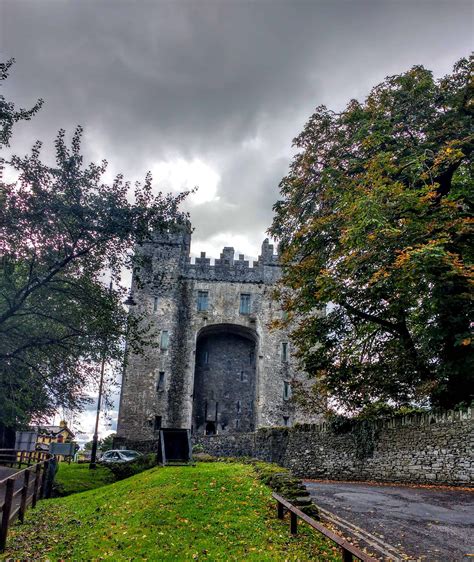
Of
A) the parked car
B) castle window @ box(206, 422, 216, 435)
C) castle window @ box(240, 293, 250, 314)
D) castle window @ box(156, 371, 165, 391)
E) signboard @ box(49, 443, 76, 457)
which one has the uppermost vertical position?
castle window @ box(240, 293, 250, 314)

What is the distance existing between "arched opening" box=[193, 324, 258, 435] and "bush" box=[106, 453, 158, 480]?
2213 centimetres

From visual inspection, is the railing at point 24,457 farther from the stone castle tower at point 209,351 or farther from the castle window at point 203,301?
the castle window at point 203,301

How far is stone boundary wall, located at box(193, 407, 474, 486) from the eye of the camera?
1251 centimetres

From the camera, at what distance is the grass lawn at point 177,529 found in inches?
278

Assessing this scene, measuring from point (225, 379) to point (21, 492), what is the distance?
34.3m

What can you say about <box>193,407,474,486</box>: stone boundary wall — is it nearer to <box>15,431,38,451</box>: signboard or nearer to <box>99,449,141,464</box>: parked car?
<box>99,449,141,464</box>: parked car

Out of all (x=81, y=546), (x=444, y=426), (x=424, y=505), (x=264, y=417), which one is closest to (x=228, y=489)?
(x=81, y=546)

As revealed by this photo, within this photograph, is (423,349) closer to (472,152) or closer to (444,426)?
(444,426)

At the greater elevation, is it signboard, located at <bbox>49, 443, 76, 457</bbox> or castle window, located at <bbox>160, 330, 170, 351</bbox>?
castle window, located at <bbox>160, 330, 170, 351</bbox>

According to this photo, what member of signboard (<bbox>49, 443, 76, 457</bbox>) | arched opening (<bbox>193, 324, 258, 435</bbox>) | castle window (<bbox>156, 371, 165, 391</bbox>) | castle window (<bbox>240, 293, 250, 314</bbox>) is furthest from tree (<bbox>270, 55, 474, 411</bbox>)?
arched opening (<bbox>193, 324, 258, 435</bbox>)

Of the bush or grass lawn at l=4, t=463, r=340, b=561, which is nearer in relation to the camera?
grass lawn at l=4, t=463, r=340, b=561

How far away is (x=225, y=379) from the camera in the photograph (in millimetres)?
44312

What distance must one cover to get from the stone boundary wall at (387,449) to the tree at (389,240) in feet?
4.09

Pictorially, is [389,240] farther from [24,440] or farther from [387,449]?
[24,440]
